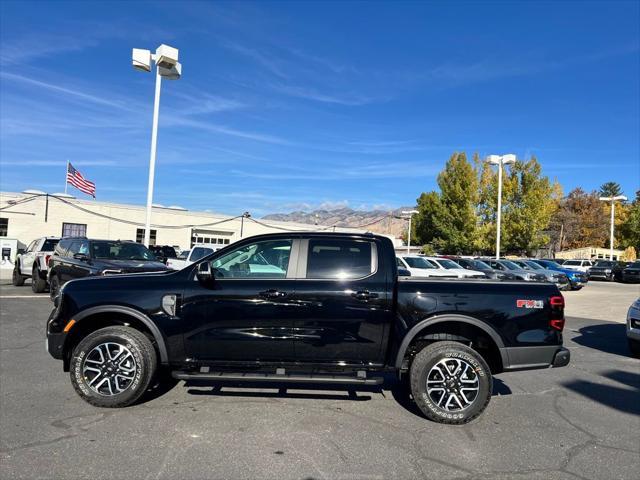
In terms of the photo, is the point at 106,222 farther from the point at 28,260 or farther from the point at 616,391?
the point at 616,391

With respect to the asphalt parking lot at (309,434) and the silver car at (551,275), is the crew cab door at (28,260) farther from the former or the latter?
the silver car at (551,275)

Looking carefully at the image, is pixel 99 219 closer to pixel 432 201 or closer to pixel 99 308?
pixel 432 201

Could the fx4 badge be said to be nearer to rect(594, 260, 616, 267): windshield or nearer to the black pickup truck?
the black pickup truck

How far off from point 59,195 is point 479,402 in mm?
39961

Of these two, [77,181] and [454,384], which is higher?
[77,181]

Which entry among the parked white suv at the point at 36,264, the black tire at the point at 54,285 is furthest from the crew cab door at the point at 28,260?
the black tire at the point at 54,285

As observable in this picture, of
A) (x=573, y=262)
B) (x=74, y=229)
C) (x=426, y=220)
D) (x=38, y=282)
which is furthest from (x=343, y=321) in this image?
(x=426, y=220)

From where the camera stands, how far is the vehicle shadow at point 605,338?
8.96m

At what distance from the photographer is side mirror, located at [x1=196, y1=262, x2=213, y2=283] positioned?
188 inches

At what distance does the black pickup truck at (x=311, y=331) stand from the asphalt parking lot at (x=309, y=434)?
374 mm

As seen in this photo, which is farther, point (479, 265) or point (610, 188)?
point (610, 188)

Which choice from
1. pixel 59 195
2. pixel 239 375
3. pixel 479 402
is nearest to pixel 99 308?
pixel 239 375

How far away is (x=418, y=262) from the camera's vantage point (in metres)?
20.1

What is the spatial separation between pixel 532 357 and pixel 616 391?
2.18 m
